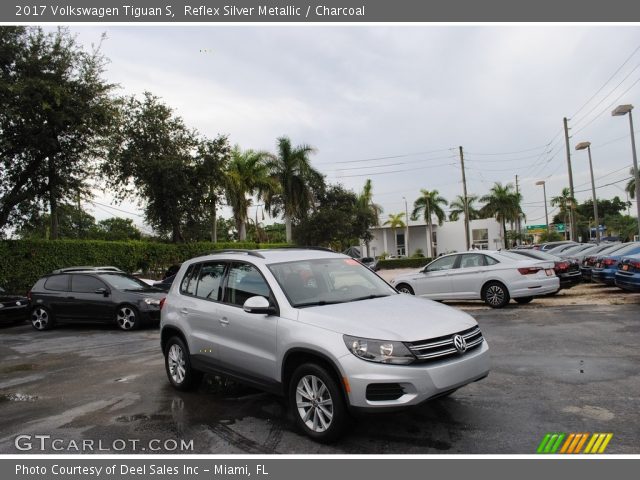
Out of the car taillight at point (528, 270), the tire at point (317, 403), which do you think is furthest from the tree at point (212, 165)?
the tire at point (317, 403)

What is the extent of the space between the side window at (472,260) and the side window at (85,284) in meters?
9.48

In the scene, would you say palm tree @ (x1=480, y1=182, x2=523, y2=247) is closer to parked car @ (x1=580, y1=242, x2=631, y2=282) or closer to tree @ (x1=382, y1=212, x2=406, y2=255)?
tree @ (x1=382, y1=212, x2=406, y2=255)

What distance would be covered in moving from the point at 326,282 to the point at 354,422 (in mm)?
1573

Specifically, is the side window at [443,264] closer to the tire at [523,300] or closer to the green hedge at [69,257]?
the tire at [523,300]

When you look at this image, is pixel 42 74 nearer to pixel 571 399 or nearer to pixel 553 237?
pixel 571 399

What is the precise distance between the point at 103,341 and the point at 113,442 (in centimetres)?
696

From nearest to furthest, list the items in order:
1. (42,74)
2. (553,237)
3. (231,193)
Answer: (42,74), (231,193), (553,237)

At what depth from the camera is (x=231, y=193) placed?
3634 centimetres

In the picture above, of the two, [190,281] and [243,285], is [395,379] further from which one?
[190,281]

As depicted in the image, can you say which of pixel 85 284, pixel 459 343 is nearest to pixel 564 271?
pixel 459 343

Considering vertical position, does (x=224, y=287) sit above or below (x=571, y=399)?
above

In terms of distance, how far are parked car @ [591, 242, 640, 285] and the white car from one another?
8.82 feet

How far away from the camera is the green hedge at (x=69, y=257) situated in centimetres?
1869
